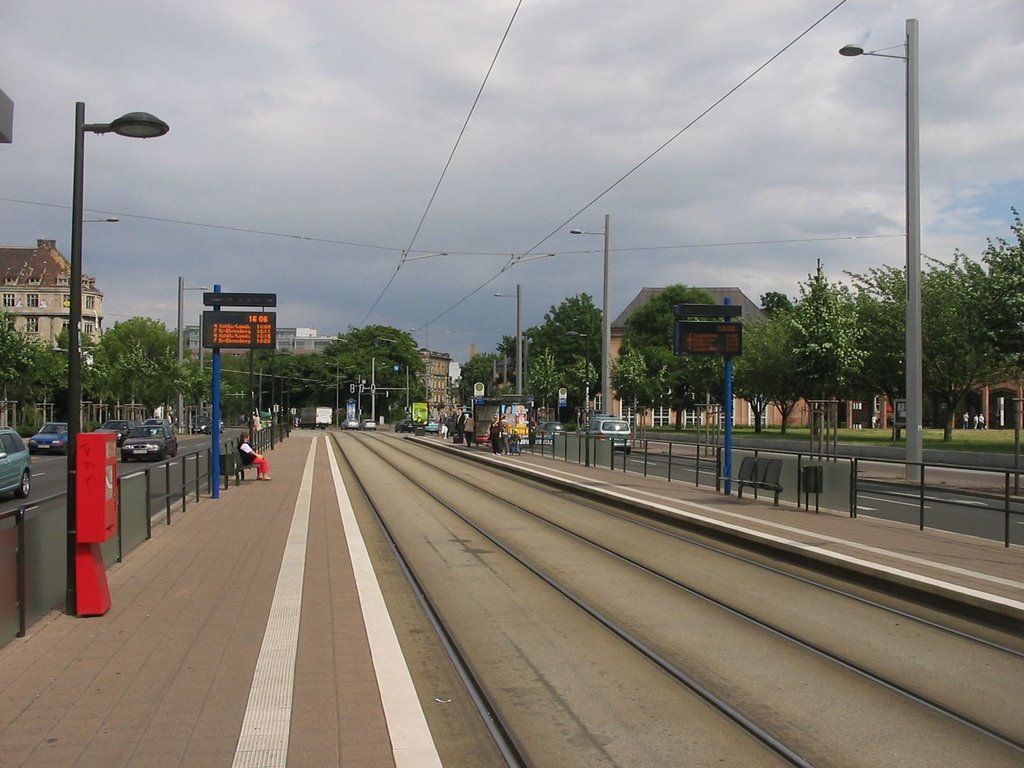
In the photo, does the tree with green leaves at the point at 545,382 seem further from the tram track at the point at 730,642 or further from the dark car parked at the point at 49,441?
the tram track at the point at 730,642

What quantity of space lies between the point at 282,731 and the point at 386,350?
129 meters

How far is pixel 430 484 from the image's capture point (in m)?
26.2

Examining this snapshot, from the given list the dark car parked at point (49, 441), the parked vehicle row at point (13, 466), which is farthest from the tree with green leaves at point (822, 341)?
the dark car parked at point (49, 441)

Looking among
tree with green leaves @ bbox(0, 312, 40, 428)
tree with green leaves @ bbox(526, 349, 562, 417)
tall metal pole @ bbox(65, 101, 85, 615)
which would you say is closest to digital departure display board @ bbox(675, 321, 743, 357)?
tall metal pole @ bbox(65, 101, 85, 615)

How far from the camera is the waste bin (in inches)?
670

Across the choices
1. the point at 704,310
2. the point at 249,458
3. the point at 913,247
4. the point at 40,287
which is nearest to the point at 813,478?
the point at 704,310

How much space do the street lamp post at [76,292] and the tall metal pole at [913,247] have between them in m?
18.8

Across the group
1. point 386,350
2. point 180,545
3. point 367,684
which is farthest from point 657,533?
point 386,350

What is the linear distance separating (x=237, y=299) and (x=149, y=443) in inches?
769

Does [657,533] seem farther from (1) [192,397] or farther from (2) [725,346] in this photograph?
(1) [192,397]

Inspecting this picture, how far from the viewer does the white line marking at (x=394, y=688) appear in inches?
202

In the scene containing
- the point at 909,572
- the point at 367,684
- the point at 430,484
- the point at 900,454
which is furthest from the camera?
the point at 900,454

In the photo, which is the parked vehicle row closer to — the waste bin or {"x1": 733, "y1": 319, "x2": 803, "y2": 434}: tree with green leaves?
the waste bin

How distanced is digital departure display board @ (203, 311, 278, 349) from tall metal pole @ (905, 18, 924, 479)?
47.4 ft
